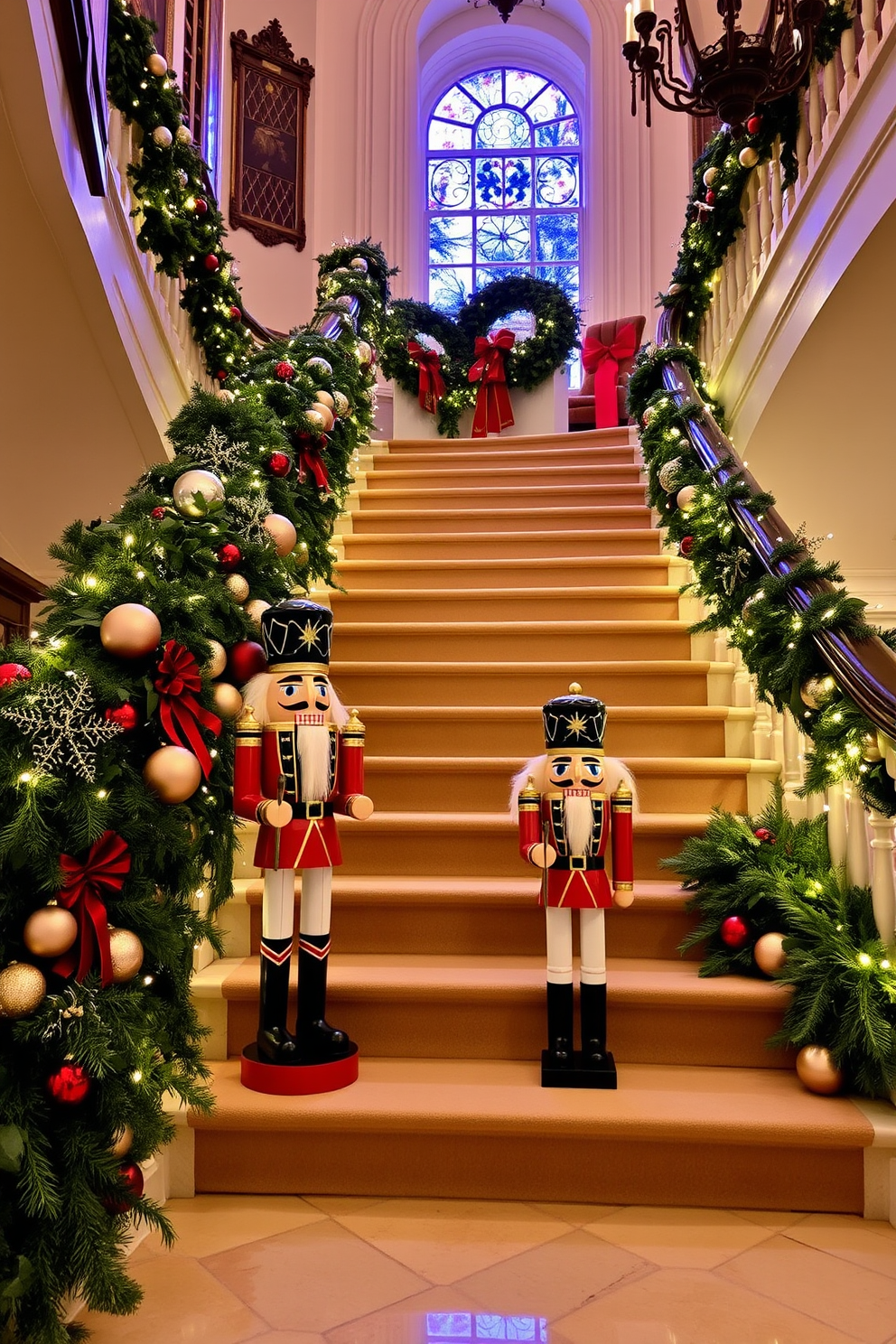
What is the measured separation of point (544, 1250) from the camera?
1957mm

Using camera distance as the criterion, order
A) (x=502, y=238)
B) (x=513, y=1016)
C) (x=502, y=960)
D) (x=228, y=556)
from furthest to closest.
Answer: (x=502, y=238), (x=502, y=960), (x=513, y=1016), (x=228, y=556)

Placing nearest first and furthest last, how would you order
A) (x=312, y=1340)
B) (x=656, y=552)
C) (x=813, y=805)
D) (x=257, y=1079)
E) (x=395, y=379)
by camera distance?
(x=312, y=1340), (x=257, y=1079), (x=813, y=805), (x=656, y=552), (x=395, y=379)

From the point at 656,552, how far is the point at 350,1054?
319 cm

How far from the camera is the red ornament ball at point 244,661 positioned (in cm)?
232

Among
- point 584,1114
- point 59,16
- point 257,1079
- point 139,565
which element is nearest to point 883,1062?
point 584,1114

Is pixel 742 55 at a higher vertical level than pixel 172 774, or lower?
higher

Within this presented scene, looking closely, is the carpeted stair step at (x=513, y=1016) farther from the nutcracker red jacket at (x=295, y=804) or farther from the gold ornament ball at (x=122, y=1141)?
the gold ornament ball at (x=122, y=1141)

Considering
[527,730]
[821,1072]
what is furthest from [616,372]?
[821,1072]

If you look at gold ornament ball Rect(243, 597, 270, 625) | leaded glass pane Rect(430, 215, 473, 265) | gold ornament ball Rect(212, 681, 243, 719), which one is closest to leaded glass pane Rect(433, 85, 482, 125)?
leaded glass pane Rect(430, 215, 473, 265)

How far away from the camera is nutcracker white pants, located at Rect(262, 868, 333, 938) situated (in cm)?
234

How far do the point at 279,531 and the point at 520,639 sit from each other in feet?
5.46

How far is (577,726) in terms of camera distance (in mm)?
2426

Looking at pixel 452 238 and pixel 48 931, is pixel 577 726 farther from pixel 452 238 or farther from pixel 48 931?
pixel 452 238

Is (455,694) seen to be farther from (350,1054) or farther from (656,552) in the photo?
(350,1054)
